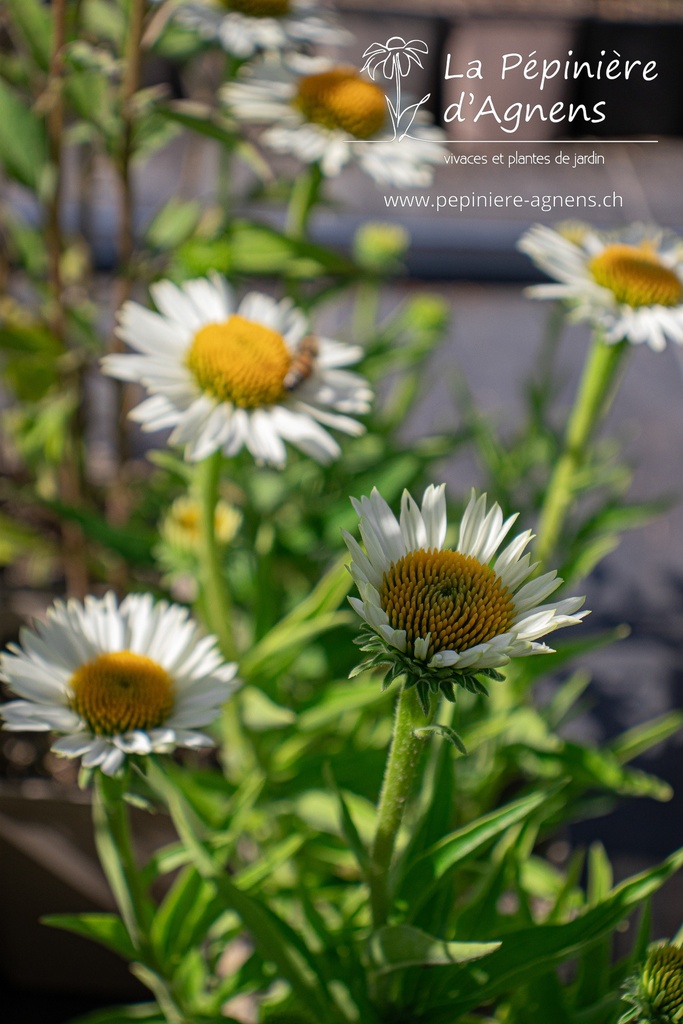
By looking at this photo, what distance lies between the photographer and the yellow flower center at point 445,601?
9.7 inches

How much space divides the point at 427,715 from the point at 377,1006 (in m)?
0.14

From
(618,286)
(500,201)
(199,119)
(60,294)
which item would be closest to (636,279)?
(618,286)

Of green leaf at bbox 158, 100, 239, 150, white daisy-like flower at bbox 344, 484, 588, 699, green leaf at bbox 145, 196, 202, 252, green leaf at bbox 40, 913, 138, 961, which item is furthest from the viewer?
green leaf at bbox 145, 196, 202, 252

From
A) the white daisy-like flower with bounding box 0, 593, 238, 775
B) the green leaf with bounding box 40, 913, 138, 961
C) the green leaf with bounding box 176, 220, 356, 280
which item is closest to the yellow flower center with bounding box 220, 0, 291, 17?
the green leaf with bounding box 176, 220, 356, 280

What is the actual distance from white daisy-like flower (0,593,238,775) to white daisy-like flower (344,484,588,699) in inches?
3.2

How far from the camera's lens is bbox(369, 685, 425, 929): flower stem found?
0.27m

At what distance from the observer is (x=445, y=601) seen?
25 centimetres

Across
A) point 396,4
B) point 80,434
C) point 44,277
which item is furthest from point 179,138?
point 80,434

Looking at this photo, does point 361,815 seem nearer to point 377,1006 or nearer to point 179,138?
point 377,1006

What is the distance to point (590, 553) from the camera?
19.2 inches

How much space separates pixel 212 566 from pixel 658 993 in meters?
0.24

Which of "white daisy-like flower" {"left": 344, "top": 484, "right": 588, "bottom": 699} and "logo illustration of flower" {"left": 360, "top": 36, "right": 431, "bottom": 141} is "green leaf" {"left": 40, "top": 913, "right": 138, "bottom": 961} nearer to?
"white daisy-like flower" {"left": 344, "top": 484, "right": 588, "bottom": 699}

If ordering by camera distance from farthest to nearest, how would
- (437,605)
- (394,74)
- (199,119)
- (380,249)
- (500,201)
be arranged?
(500,201), (380,249), (394,74), (199,119), (437,605)

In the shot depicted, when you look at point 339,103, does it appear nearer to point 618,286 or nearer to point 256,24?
point 256,24
